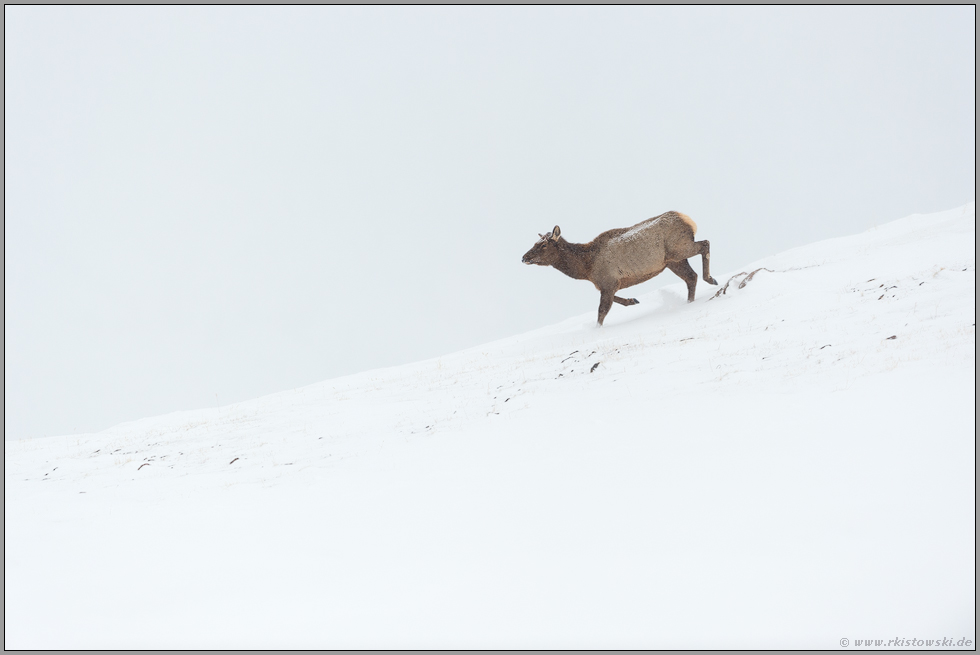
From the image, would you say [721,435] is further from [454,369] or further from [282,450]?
[454,369]

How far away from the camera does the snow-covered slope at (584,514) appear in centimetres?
445

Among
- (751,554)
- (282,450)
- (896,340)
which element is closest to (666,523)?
(751,554)

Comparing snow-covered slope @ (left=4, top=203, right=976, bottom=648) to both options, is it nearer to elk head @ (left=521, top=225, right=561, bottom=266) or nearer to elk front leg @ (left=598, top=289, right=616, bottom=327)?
elk front leg @ (left=598, top=289, right=616, bottom=327)

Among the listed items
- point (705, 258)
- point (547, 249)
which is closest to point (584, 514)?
point (705, 258)

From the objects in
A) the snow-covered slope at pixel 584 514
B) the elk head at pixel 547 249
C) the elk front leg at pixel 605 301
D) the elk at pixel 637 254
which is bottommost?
the snow-covered slope at pixel 584 514

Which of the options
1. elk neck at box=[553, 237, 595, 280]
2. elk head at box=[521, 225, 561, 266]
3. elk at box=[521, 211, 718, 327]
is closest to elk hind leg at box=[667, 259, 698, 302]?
elk at box=[521, 211, 718, 327]

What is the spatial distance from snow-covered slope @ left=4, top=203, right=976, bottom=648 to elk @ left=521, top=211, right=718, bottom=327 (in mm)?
4814

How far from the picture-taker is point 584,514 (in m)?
6.00

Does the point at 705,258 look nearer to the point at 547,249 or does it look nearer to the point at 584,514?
the point at 547,249

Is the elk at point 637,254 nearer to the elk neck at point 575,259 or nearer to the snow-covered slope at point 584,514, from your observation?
the elk neck at point 575,259

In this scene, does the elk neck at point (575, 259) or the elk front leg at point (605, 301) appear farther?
the elk neck at point (575, 259)

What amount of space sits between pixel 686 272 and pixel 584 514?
12182mm

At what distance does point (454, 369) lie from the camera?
54.4 ft

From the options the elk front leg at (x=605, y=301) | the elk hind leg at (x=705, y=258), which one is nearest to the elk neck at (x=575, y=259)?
the elk front leg at (x=605, y=301)
